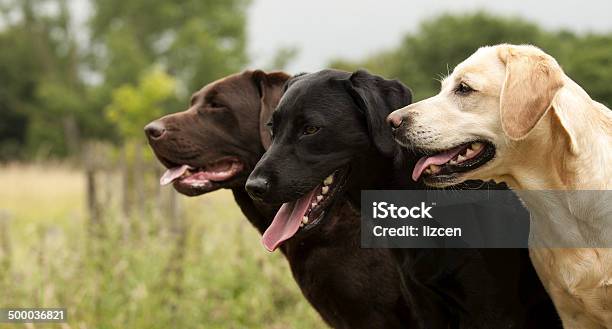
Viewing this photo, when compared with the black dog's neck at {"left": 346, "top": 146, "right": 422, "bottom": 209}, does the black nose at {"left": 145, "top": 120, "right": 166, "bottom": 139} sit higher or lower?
higher

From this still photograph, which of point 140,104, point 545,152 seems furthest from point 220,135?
point 140,104

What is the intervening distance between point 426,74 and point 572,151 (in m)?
30.4

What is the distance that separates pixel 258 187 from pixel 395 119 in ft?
2.06

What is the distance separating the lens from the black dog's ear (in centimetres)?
338

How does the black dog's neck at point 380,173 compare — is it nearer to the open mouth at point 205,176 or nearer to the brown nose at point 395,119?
the brown nose at point 395,119

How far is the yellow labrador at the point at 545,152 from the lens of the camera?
3.05 m

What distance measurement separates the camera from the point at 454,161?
314cm

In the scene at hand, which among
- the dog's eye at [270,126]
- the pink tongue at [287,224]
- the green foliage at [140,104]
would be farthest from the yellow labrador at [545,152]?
the green foliage at [140,104]

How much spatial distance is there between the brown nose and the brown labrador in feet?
2.74

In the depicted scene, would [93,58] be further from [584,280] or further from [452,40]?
[584,280]

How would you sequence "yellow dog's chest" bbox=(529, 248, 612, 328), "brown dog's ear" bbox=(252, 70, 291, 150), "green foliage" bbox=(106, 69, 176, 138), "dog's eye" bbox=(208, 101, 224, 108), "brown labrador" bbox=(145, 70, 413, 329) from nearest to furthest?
"yellow dog's chest" bbox=(529, 248, 612, 328), "brown labrador" bbox=(145, 70, 413, 329), "brown dog's ear" bbox=(252, 70, 291, 150), "dog's eye" bbox=(208, 101, 224, 108), "green foliage" bbox=(106, 69, 176, 138)

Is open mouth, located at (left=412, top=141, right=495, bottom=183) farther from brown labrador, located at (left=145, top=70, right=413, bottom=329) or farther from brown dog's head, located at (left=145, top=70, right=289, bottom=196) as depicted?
brown dog's head, located at (left=145, top=70, right=289, bottom=196)

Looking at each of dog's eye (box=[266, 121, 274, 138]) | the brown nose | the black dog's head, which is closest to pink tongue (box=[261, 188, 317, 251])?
the black dog's head

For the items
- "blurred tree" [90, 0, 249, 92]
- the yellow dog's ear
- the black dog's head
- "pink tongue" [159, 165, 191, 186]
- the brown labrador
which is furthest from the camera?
"blurred tree" [90, 0, 249, 92]
